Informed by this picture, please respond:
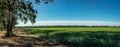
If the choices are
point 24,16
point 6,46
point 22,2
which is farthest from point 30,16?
point 6,46

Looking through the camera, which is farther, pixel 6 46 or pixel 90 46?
pixel 6 46

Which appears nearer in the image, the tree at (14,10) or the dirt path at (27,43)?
the dirt path at (27,43)

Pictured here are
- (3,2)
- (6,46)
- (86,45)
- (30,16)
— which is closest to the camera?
(86,45)

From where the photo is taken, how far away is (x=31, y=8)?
36.4 metres

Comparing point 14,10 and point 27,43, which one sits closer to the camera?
point 27,43

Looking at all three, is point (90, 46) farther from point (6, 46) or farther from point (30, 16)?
point (30, 16)

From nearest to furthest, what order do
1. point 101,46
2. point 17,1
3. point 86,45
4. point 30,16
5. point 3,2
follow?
1. point 101,46
2. point 86,45
3. point 3,2
4. point 17,1
5. point 30,16

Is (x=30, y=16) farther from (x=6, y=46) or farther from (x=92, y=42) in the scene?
(x=92, y=42)

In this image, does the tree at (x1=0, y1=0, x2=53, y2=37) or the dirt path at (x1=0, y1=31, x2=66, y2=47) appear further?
the tree at (x1=0, y1=0, x2=53, y2=37)

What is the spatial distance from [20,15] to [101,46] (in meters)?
22.6

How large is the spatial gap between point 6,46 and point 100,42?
27.2ft

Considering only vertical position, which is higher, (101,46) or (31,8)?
(31,8)

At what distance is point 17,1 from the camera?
1344 inches

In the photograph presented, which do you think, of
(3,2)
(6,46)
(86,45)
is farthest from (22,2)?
(86,45)
